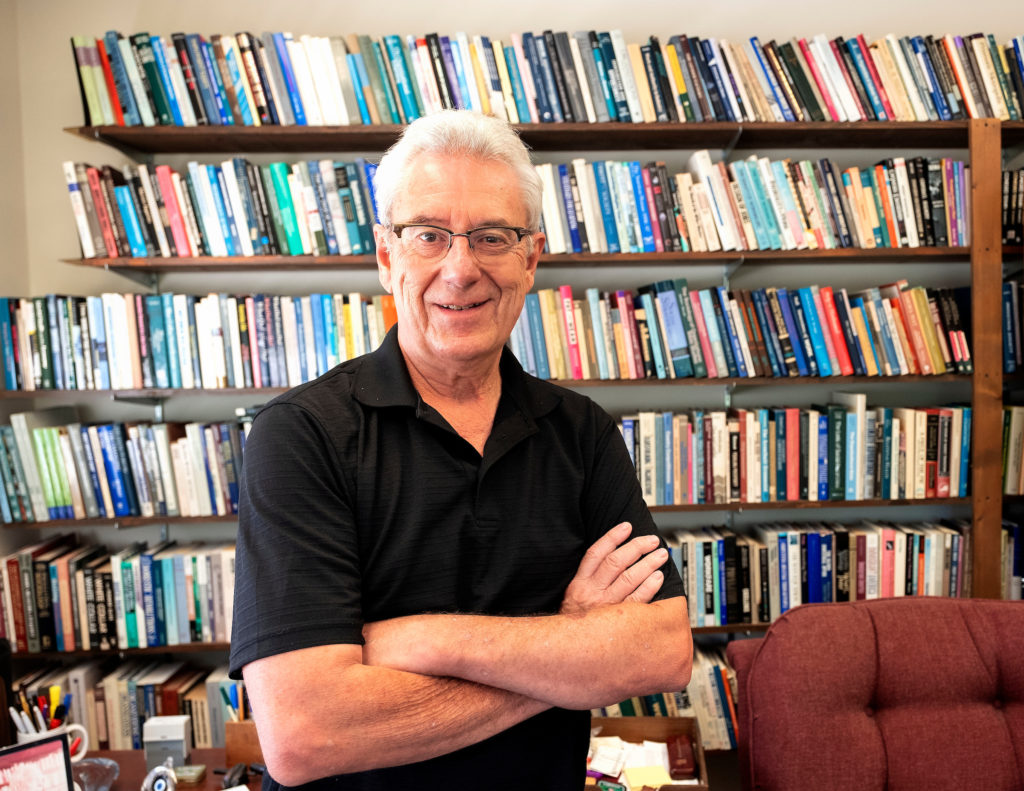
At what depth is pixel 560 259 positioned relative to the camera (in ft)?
7.40

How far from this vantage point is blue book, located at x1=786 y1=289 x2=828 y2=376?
232 cm

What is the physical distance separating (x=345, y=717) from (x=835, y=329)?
1997 millimetres

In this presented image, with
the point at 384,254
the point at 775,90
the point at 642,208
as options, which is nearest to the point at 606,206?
the point at 642,208

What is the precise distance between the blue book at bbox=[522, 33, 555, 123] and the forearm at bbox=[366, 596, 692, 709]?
1695 mm

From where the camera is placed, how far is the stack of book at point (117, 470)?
225 cm

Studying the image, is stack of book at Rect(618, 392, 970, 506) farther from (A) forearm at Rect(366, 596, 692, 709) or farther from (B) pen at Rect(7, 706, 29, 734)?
(B) pen at Rect(7, 706, 29, 734)

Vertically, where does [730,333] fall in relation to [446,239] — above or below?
below

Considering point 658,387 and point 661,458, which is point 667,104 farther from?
point 661,458

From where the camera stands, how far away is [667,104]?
2275 millimetres

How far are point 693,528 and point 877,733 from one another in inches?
44.0

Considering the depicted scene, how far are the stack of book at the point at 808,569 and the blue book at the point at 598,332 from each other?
62 centimetres

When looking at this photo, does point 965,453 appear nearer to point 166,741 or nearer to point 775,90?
point 775,90

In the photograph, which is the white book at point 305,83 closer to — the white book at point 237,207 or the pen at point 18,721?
the white book at point 237,207

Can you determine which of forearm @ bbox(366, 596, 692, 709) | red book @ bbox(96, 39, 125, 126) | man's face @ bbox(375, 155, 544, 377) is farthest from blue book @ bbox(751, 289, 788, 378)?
red book @ bbox(96, 39, 125, 126)
